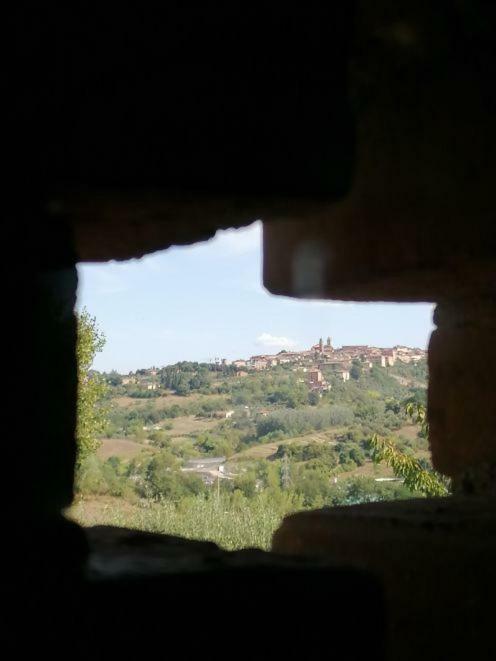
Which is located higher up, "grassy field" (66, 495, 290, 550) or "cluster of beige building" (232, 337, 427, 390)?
"cluster of beige building" (232, 337, 427, 390)

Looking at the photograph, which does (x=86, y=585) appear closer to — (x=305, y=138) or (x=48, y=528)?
(x=48, y=528)

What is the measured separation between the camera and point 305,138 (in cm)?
78

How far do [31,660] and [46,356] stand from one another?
0.85 feet

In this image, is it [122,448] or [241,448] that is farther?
[122,448]

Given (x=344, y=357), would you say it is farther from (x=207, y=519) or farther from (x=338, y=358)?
(x=207, y=519)

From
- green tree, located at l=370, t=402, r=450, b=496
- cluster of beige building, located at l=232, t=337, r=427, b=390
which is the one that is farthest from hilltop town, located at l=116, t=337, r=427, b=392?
green tree, located at l=370, t=402, r=450, b=496

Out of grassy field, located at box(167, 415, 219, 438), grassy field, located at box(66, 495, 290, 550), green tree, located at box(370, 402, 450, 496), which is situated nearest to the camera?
green tree, located at box(370, 402, 450, 496)

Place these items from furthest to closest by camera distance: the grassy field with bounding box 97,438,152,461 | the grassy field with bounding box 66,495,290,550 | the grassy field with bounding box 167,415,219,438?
the grassy field with bounding box 167,415,219,438 < the grassy field with bounding box 97,438,152,461 < the grassy field with bounding box 66,495,290,550

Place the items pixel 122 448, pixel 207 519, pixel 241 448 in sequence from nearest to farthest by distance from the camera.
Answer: pixel 207 519 → pixel 241 448 → pixel 122 448

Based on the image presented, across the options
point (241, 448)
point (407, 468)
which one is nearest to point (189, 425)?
point (241, 448)

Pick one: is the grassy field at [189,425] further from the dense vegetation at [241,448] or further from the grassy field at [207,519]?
the grassy field at [207,519]

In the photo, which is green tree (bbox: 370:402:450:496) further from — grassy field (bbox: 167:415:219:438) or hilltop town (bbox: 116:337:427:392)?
grassy field (bbox: 167:415:219:438)

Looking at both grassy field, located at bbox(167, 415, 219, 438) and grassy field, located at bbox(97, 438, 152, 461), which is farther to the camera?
grassy field, located at bbox(167, 415, 219, 438)

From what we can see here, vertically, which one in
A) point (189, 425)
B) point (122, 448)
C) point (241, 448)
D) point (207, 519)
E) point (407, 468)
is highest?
point (407, 468)
